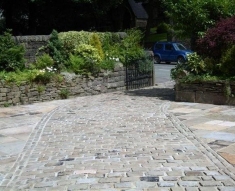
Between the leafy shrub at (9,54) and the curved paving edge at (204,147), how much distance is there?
5.91 metres

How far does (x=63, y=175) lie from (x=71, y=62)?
967 cm

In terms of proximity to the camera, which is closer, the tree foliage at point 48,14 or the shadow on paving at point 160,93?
the shadow on paving at point 160,93

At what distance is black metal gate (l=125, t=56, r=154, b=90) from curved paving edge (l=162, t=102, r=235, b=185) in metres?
6.83

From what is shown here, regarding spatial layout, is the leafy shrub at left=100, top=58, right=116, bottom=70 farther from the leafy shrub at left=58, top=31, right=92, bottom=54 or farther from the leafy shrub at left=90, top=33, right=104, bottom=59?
the leafy shrub at left=58, top=31, right=92, bottom=54

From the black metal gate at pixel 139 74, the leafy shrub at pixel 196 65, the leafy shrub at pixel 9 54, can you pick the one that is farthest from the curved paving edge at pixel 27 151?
the black metal gate at pixel 139 74

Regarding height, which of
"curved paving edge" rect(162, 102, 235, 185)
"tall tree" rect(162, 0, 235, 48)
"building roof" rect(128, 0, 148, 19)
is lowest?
"curved paving edge" rect(162, 102, 235, 185)

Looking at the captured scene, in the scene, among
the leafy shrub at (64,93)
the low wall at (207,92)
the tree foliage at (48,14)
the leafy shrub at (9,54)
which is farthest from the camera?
the tree foliage at (48,14)

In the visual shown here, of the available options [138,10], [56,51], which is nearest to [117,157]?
[56,51]

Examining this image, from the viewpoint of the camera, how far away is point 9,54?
513 inches

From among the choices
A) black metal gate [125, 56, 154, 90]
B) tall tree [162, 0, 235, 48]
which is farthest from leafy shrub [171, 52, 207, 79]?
black metal gate [125, 56, 154, 90]

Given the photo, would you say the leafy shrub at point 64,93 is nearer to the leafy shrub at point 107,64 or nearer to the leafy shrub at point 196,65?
the leafy shrub at point 107,64

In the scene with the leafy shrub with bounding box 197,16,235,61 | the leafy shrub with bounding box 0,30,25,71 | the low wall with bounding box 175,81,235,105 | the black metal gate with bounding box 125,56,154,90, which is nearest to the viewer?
the low wall with bounding box 175,81,235,105

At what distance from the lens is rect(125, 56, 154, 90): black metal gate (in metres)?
16.6

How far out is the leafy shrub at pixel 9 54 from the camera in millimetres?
12898
